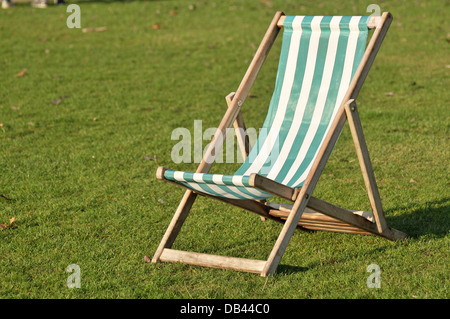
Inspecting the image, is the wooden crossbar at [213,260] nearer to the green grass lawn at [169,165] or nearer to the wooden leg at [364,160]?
the green grass lawn at [169,165]

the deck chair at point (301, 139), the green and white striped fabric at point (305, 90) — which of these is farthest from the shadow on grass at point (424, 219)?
the green and white striped fabric at point (305, 90)

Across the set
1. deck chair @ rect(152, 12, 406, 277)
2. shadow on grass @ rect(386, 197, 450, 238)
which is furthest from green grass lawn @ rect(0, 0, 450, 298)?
deck chair @ rect(152, 12, 406, 277)

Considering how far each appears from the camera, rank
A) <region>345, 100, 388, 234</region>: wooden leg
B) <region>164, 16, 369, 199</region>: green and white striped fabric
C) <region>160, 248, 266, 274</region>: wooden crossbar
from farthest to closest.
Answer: <region>164, 16, 369, 199</region>: green and white striped fabric
<region>345, 100, 388, 234</region>: wooden leg
<region>160, 248, 266, 274</region>: wooden crossbar

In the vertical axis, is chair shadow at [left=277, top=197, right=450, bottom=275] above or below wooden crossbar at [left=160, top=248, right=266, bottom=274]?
below

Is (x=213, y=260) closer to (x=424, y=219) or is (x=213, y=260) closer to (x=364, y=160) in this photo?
(x=364, y=160)

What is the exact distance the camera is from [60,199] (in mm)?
5020

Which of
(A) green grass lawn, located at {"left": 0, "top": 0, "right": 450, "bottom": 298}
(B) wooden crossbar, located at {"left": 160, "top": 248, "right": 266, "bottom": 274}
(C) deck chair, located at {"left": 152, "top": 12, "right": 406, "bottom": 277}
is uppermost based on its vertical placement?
(C) deck chair, located at {"left": 152, "top": 12, "right": 406, "bottom": 277}

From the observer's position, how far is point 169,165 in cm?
583

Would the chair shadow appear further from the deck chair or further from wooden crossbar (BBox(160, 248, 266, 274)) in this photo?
wooden crossbar (BBox(160, 248, 266, 274))

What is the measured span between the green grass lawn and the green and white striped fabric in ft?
1.77

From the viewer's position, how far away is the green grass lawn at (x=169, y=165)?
3736mm

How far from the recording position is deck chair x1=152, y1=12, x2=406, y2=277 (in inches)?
145
